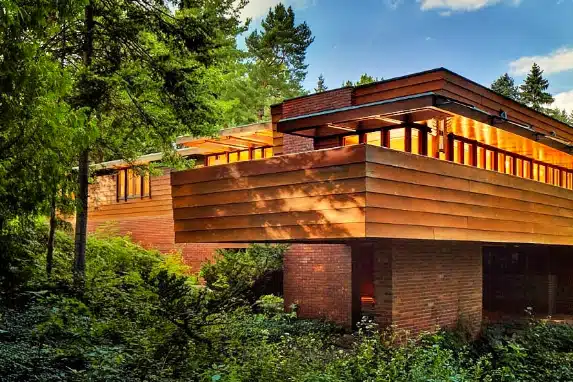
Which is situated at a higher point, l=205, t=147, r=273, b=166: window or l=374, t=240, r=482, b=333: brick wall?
l=205, t=147, r=273, b=166: window

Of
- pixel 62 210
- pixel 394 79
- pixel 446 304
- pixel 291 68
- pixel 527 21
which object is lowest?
pixel 446 304

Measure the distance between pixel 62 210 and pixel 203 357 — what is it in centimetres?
341

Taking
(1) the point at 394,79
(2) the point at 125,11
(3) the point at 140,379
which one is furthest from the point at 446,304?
(2) the point at 125,11

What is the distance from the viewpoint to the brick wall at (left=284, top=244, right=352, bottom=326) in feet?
47.5

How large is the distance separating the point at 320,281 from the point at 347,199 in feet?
19.5

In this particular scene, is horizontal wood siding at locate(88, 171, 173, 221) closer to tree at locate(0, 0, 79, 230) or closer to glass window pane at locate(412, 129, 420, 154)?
glass window pane at locate(412, 129, 420, 154)

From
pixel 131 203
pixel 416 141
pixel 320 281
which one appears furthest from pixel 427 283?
pixel 131 203

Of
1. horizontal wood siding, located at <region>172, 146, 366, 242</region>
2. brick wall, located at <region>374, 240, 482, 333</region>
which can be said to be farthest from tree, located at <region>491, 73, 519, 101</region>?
horizontal wood siding, located at <region>172, 146, 366, 242</region>

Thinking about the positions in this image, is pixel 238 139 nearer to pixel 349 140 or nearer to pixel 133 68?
pixel 349 140

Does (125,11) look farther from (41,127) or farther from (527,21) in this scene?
(527,21)

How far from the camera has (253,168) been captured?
10773 millimetres

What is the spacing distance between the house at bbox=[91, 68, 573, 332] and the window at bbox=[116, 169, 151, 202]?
23.4 feet

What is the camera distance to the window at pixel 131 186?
21.8 meters

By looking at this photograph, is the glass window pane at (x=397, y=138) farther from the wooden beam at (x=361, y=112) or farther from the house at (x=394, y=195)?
the wooden beam at (x=361, y=112)
